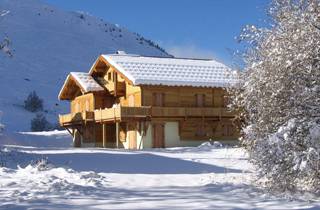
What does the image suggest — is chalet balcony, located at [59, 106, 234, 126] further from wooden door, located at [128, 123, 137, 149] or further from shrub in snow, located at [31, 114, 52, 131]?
shrub in snow, located at [31, 114, 52, 131]

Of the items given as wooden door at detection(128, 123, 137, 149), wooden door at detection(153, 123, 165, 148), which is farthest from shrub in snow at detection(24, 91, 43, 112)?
wooden door at detection(153, 123, 165, 148)

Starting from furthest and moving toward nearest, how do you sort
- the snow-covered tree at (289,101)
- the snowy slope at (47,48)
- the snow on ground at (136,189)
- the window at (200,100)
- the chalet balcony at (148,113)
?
1. the snowy slope at (47,48)
2. the window at (200,100)
3. the chalet balcony at (148,113)
4. the snow-covered tree at (289,101)
5. the snow on ground at (136,189)

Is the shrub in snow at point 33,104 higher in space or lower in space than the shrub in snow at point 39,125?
higher

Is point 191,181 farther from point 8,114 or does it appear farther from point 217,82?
point 8,114

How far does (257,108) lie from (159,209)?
4287 mm

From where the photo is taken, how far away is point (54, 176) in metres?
15.5

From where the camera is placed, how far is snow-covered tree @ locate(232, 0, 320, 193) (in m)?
12.9

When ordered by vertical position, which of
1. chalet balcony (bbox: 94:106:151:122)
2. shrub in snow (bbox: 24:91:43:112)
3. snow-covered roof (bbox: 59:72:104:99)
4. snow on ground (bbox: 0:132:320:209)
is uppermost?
shrub in snow (bbox: 24:91:43:112)

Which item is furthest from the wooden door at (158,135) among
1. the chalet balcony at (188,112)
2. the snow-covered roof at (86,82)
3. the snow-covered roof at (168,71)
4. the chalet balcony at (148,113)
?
the snow-covered roof at (86,82)

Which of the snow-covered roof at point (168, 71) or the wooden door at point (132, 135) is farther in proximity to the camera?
the wooden door at point (132, 135)

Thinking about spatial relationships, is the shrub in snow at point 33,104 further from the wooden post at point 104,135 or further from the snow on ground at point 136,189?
the snow on ground at point 136,189

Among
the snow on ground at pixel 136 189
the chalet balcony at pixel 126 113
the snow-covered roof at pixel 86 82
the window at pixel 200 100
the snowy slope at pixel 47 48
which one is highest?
→ the snowy slope at pixel 47 48

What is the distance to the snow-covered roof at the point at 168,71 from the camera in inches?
1613

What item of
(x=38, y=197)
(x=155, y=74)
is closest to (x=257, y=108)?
(x=38, y=197)
